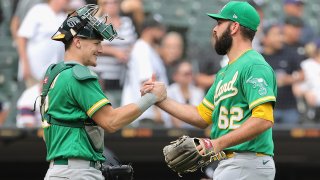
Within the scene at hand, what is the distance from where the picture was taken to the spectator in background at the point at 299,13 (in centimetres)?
1145

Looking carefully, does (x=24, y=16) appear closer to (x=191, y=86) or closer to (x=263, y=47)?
(x=191, y=86)

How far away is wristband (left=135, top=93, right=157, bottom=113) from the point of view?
220 inches

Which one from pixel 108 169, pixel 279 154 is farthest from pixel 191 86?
pixel 108 169

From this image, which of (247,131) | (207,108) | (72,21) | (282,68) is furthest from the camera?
(282,68)

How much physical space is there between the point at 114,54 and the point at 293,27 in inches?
96.3

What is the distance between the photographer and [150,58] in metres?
11.0

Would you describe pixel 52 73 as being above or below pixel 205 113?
above

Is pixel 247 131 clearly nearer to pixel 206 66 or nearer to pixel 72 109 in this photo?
pixel 72 109

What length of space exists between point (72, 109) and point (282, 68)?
20.6ft

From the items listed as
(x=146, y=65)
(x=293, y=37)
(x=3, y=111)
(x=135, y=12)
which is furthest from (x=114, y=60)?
(x=293, y=37)

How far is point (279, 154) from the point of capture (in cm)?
1195

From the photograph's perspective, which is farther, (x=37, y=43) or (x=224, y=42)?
(x=37, y=43)

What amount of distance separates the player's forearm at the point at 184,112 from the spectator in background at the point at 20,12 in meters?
4.98

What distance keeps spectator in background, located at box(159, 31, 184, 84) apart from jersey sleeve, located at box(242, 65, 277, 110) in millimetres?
5537
